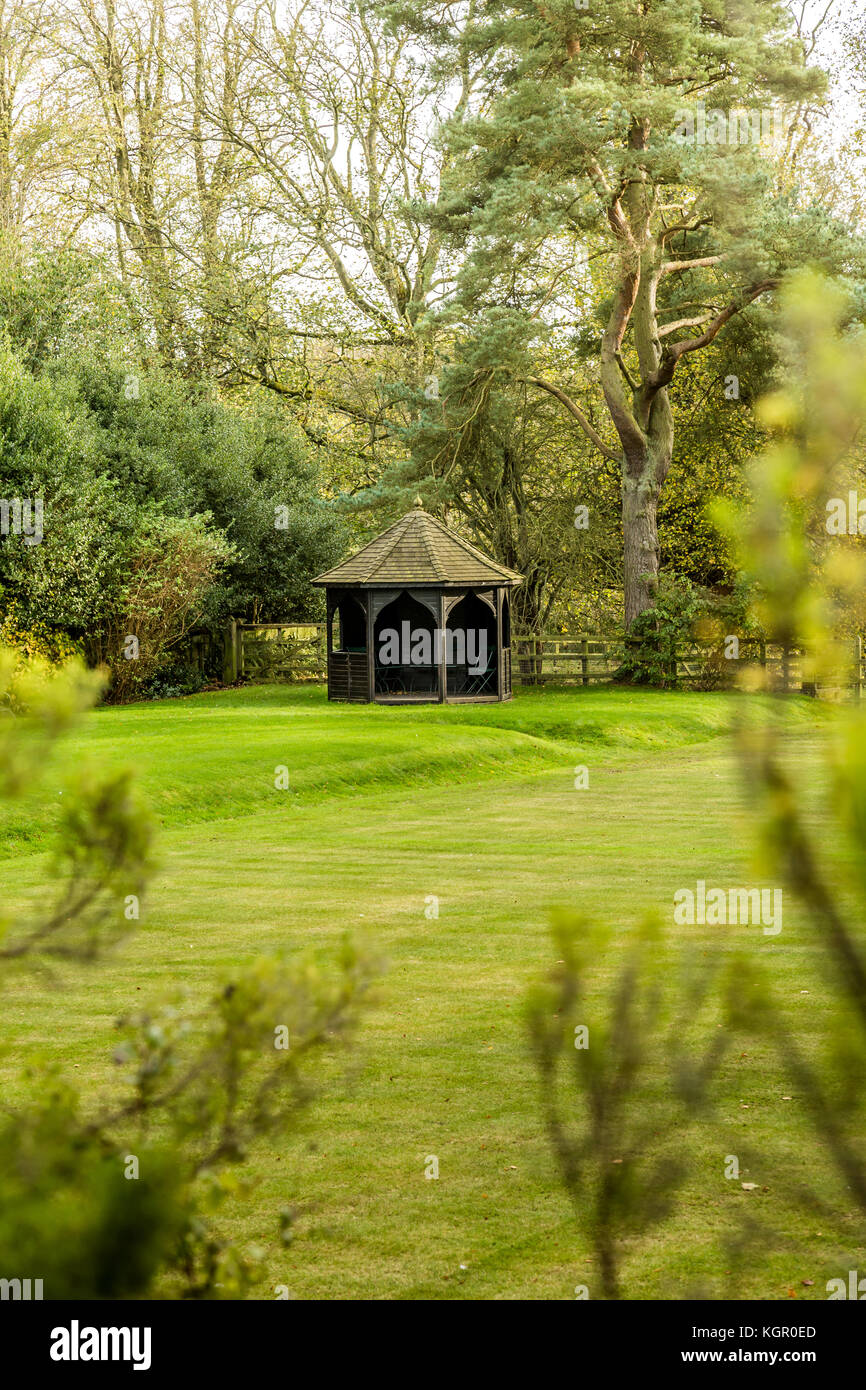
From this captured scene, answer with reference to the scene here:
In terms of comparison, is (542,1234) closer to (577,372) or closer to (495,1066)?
(495,1066)

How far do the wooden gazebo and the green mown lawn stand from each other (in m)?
4.98

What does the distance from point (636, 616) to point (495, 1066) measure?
2729cm

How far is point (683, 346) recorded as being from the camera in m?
33.1

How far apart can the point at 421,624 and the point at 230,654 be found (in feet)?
20.9

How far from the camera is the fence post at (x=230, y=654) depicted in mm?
35469

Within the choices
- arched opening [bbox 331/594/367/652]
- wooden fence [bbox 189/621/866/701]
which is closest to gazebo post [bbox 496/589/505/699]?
arched opening [bbox 331/594/367/652]

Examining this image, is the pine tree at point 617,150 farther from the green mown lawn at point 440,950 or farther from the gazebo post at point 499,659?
the green mown lawn at point 440,950

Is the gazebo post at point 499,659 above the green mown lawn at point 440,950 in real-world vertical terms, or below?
above

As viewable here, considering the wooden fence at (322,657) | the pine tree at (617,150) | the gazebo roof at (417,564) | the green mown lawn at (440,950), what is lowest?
the green mown lawn at (440,950)

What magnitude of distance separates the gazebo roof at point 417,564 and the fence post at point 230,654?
20.2 feet

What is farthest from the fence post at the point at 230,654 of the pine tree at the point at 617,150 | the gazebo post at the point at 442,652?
the pine tree at the point at 617,150

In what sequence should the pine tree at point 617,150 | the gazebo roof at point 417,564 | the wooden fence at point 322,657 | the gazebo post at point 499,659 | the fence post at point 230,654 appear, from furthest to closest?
1. the fence post at point 230,654
2. the wooden fence at point 322,657
3. the gazebo post at point 499,659
4. the gazebo roof at point 417,564
5. the pine tree at point 617,150

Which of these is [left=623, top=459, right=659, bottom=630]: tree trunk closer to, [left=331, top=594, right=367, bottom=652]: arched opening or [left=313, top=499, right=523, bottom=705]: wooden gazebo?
[left=313, top=499, right=523, bottom=705]: wooden gazebo

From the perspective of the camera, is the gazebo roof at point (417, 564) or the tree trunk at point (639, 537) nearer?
the gazebo roof at point (417, 564)
